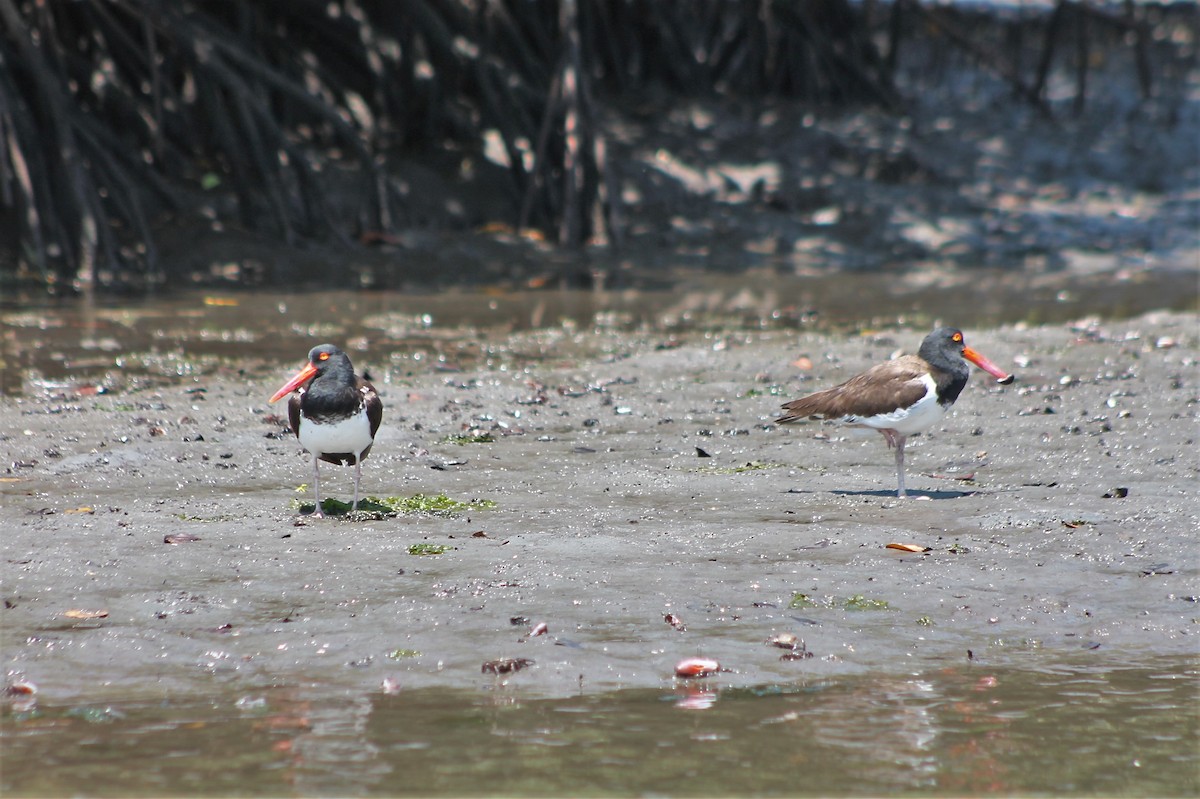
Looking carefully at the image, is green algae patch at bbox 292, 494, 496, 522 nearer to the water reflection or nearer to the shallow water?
the water reflection

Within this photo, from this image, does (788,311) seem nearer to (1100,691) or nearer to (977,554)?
(977,554)

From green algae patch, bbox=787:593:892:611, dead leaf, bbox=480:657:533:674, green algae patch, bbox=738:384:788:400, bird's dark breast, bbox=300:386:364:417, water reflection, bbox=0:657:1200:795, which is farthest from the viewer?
green algae patch, bbox=738:384:788:400

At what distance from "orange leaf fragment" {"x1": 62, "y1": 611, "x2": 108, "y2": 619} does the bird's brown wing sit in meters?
3.00

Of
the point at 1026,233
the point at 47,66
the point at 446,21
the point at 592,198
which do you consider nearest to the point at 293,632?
the point at 47,66

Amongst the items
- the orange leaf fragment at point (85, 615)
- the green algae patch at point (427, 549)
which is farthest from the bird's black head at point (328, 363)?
the orange leaf fragment at point (85, 615)

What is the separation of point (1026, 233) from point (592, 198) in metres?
4.84

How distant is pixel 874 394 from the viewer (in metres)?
5.89

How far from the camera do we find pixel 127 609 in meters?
4.43

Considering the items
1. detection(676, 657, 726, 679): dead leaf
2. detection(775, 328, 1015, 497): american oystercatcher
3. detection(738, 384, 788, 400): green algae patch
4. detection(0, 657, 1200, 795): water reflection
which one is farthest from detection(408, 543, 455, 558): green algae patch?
detection(738, 384, 788, 400): green algae patch

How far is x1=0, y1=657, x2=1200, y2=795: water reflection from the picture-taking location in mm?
3367

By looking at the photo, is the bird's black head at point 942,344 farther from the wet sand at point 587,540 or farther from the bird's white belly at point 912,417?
the wet sand at point 587,540

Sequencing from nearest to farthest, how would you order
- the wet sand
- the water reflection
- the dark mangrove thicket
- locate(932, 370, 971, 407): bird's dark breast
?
1. the water reflection
2. the wet sand
3. locate(932, 370, 971, 407): bird's dark breast
4. the dark mangrove thicket

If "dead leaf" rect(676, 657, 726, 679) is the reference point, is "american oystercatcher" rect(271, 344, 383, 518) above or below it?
above

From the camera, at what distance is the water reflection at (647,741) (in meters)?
3.37
